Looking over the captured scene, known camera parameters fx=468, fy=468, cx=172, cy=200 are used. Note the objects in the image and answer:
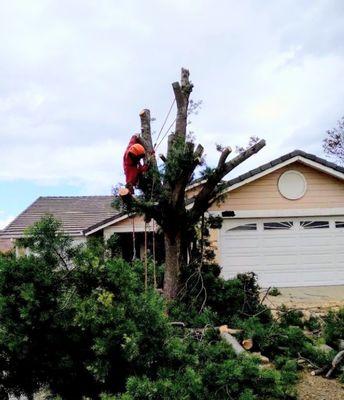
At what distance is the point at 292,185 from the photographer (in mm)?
14953

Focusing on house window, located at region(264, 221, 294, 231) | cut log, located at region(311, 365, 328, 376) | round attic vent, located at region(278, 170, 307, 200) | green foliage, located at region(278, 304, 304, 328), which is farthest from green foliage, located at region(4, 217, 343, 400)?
round attic vent, located at region(278, 170, 307, 200)

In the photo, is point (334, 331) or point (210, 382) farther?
point (334, 331)

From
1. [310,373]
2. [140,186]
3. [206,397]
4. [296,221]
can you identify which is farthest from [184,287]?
[296,221]

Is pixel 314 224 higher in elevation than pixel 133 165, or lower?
lower

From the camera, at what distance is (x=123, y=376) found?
14.2 ft

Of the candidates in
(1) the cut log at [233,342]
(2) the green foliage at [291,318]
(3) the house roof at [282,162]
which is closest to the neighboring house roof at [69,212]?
(3) the house roof at [282,162]

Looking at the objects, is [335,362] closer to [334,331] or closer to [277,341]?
[277,341]

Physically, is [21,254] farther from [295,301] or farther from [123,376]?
[295,301]

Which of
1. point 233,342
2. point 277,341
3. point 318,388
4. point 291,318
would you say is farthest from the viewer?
point 291,318

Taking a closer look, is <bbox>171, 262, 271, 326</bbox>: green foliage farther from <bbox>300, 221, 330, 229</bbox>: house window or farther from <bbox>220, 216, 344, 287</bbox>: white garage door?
<bbox>300, 221, 330, 229</bbox>: house window

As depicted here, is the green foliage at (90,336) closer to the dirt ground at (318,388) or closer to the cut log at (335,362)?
the dirt ground at (318,388)

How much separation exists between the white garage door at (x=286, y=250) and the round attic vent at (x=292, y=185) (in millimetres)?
798

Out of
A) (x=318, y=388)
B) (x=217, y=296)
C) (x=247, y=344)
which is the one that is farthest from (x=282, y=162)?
(x=318, y=388)

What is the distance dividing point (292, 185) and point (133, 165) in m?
7.91
